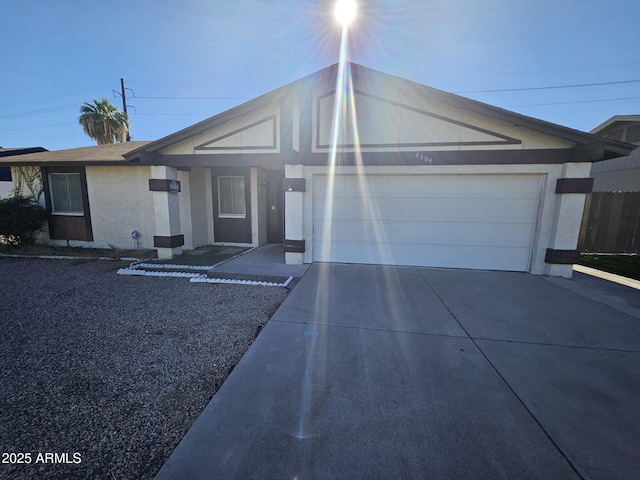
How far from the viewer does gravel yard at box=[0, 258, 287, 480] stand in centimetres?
188

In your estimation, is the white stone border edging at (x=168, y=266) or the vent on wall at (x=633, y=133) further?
the vent on wall at (x=633, y=133)

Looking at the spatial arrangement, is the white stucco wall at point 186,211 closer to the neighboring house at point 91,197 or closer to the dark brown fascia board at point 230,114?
the neighboring house at point 91,197

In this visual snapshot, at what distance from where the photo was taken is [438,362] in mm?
2818

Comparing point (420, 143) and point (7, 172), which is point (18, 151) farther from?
point (420, 143)

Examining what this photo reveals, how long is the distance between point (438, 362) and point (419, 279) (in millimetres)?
2893

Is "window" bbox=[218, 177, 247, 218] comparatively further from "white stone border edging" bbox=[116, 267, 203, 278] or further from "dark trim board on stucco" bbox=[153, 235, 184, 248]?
"white stone border edging" bbox=[116, 267, 203, 278]

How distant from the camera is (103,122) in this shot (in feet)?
60.1

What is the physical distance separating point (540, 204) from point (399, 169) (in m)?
3.07

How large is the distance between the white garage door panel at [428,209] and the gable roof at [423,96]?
1.35 metres

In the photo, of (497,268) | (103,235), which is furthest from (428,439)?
(103,235)

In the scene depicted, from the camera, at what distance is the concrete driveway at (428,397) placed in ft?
5.72

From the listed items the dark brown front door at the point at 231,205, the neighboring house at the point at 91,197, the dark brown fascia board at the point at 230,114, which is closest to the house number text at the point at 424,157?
the dark brown fascia board at the point at 230,114

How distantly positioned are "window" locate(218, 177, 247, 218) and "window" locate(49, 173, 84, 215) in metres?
4.40

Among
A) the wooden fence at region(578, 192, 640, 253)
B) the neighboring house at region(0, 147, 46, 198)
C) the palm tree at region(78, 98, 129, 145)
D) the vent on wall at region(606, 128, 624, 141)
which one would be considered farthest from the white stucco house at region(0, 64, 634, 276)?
the palm tree at region(78, 98, 129, 145)
